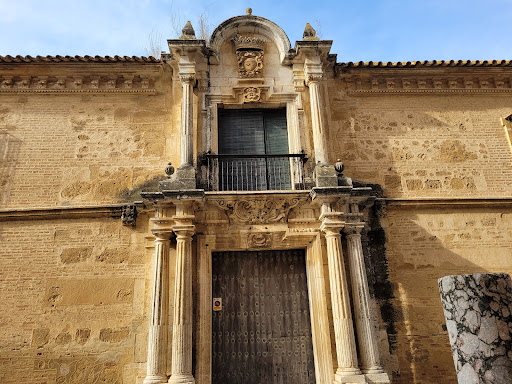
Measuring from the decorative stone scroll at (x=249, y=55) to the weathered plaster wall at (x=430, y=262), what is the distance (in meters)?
3.76

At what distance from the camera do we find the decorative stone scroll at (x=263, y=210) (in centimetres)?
610

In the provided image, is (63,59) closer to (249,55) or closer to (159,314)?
(249,55)

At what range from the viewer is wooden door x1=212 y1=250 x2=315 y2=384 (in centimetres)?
570

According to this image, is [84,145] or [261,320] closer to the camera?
[261,320]

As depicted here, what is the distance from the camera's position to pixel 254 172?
6.69m

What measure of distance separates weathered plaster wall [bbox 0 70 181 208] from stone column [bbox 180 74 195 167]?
0.51m

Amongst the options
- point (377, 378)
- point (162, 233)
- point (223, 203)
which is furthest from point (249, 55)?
point (377, 378)

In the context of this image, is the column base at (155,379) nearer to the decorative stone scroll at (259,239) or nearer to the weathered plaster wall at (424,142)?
the decorative stone scroll at (259,239)

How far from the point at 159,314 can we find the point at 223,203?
6.48 ft

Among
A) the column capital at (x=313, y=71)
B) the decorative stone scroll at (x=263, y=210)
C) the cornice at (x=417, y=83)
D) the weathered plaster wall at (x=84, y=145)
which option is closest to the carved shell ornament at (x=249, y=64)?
the column capital at (x=313, y=71)

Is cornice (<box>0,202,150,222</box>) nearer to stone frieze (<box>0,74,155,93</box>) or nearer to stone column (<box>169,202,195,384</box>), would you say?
stone column (<box>169,202,195,384</box>)

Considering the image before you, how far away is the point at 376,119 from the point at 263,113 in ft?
7.54

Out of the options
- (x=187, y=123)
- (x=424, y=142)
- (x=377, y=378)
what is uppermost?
(x=187, y=123)

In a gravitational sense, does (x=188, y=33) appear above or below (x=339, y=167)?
above
